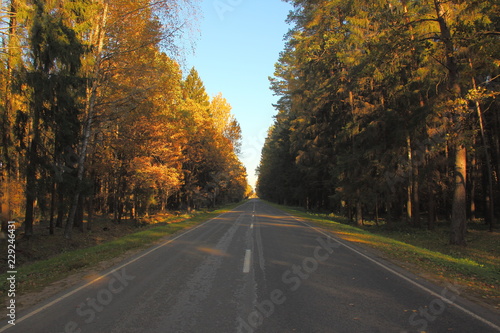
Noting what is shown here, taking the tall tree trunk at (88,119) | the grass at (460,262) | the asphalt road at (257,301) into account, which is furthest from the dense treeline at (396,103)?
the tall tree trunk at (88,119)

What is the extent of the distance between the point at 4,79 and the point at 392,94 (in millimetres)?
21441

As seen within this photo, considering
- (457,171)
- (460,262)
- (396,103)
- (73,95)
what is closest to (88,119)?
(73,95)

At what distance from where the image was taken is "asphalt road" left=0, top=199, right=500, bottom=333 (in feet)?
14.7

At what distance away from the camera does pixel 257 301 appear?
5.41 m

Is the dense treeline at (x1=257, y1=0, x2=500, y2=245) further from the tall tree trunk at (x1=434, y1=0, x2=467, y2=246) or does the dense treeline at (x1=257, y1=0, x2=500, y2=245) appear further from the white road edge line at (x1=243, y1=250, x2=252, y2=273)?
the white road edge line at (x1=243, y1=250, x2=252, y2=273)

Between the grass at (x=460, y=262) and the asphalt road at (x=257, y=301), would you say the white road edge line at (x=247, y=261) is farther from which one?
the grass at (x=460, y=262)

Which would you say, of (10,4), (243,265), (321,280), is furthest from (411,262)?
(10,4)

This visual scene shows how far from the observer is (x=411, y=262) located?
9.18 m

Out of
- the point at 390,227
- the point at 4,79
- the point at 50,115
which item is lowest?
the point at 390,227

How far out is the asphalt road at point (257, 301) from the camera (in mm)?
4484

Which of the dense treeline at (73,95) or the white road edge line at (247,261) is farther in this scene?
the dense treeline at (73,95)

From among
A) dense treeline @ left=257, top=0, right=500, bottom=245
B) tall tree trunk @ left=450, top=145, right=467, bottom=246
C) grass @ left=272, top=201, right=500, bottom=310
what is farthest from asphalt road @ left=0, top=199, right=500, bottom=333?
dense treeline @ left=257, top=0, right=500, bottom=245

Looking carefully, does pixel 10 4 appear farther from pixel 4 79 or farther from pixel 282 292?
pixel 282 292

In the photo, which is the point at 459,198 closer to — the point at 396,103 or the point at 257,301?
the point at 396,103
